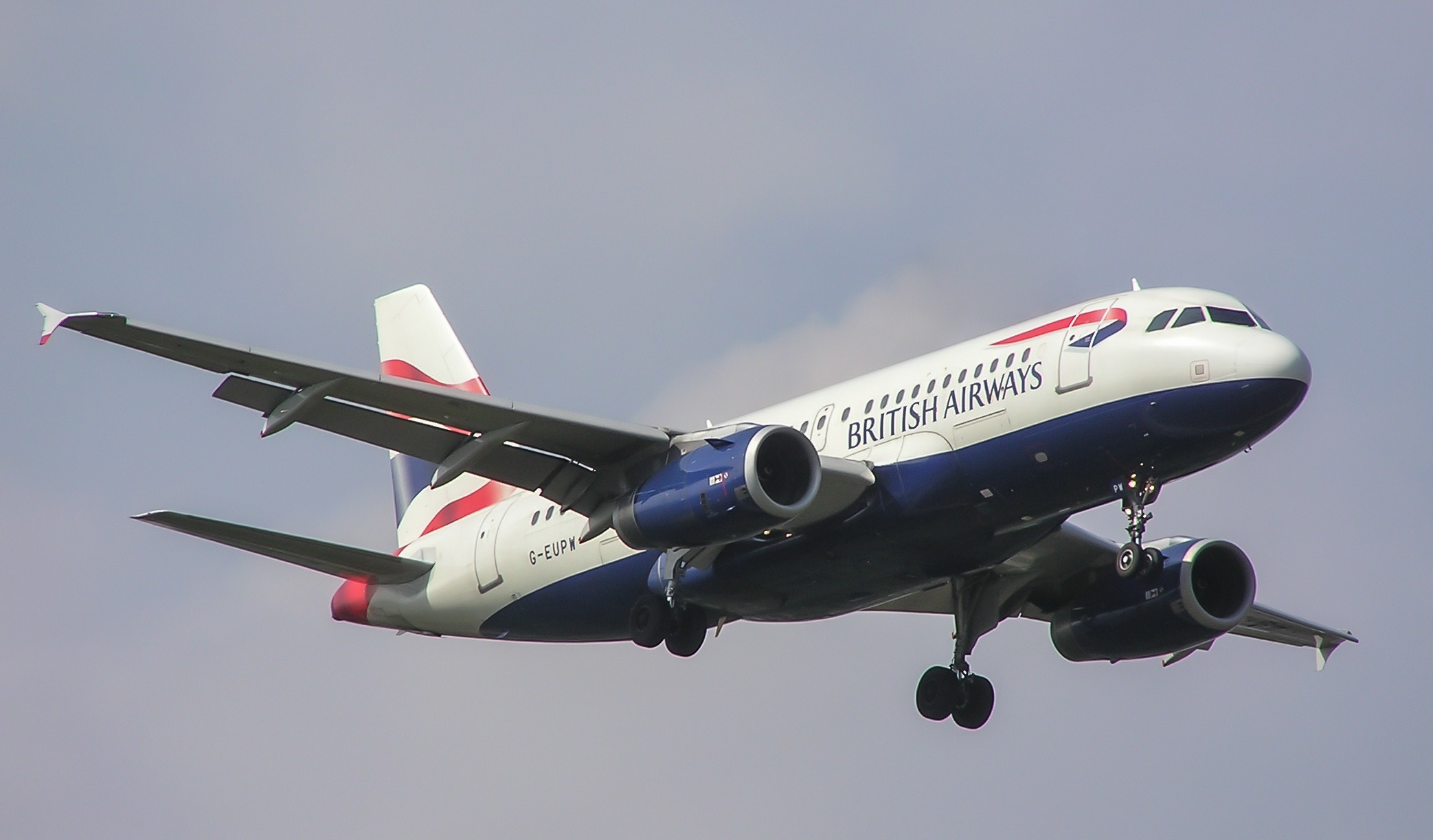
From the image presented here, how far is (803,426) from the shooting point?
31.2m

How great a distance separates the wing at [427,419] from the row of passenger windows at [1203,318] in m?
7.64

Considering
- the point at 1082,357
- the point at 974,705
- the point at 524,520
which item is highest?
the point at 1082,357

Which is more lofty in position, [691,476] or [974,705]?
[691,476]

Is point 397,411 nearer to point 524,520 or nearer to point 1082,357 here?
point 524,520

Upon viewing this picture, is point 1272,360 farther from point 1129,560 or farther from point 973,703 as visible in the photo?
point 973,703

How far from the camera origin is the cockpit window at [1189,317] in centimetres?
2772

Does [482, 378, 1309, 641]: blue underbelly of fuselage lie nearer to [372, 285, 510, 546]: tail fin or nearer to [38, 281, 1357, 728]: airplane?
[38, 281, 1357, 728]: airplane

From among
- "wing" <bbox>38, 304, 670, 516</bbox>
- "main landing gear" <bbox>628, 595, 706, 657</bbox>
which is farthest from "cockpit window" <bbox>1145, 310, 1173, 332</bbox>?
"main landing gear" <bbox>628, 595, 706, 657</bbox>

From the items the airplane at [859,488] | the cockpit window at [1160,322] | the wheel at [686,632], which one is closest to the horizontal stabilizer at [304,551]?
the airplane at [859,488]

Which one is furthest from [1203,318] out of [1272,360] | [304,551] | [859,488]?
[304,551]

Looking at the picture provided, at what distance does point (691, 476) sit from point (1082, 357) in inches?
235

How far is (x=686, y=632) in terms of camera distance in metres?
31.9

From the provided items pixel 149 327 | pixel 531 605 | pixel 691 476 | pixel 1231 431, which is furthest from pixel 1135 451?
pixel 149 327

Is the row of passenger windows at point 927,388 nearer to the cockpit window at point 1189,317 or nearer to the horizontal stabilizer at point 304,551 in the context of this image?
the cockpit window at point 1189,317
